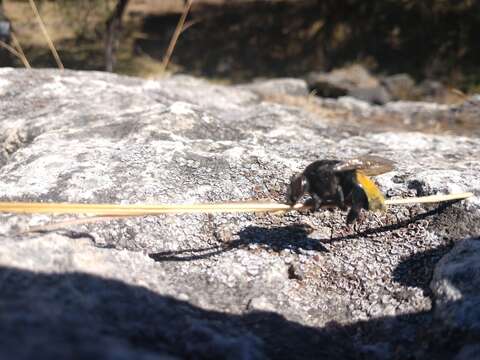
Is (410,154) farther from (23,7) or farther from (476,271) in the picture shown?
(23,7)

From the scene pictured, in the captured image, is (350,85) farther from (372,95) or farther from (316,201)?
(316,201)

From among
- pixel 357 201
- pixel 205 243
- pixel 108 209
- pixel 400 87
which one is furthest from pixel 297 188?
pixel 400 87

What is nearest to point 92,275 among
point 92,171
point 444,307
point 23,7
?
point 92,171

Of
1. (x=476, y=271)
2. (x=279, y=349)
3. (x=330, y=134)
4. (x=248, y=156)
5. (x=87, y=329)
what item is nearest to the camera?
(x=87, y=329)

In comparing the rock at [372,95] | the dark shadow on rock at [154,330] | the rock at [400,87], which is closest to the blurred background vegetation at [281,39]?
the rock at [400,87]

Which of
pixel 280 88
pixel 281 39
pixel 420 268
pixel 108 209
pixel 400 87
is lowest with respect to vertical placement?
pixel 281 39

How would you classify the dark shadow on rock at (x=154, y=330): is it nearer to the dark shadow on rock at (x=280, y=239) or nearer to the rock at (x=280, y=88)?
the dark shadow on rock at (x=280, y=239)

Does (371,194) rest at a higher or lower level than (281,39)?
higher
